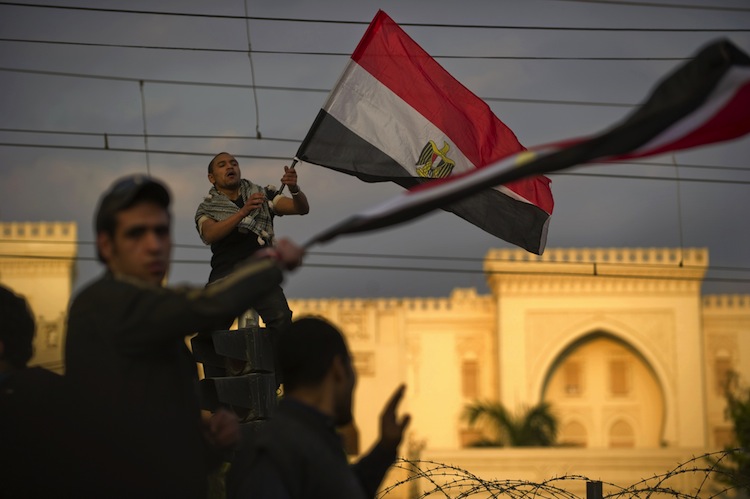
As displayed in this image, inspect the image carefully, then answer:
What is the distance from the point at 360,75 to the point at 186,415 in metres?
6.37

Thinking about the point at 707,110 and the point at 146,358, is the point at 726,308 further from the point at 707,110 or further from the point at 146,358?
the point at 146,358

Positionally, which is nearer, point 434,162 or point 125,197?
point 125,197

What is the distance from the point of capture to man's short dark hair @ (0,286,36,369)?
177 inches

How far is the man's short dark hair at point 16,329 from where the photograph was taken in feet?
14.8

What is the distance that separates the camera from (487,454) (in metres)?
37.3

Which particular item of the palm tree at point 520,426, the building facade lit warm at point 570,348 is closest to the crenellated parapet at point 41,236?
the building facade lit warm at point 570,348

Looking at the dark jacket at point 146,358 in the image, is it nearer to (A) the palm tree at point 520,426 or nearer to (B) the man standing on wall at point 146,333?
(B) the man standing on wall at point 146,333

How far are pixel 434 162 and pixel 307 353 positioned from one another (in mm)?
6474

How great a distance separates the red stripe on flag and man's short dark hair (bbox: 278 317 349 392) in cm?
622

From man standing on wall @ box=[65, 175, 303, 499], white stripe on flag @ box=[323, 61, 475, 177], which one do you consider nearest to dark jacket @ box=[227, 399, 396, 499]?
man standing on wall @ box=[65, 175, 303, 499]

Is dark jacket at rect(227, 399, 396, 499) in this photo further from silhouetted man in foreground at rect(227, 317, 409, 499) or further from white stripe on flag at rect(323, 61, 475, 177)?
white stripe on flag at rect(323, 61, 475, 177)

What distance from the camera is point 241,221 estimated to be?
7258 millimetres

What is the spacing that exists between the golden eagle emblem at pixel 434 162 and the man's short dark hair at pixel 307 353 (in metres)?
6.27

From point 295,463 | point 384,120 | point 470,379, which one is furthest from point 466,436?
point 295,463
